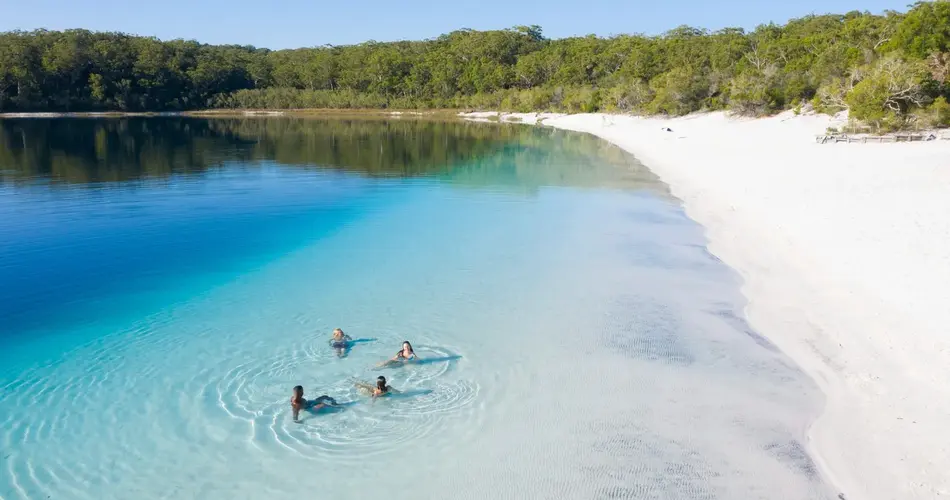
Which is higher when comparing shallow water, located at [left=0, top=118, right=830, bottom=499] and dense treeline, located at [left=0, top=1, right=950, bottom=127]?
dense treeline, located at [left=0, top=1, right=950, bottom=127]

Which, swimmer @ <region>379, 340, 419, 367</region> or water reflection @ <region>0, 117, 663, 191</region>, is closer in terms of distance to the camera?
swimmer @ <region>379, 340, 419, 367</region>

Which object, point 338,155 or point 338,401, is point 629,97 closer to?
point 338,155

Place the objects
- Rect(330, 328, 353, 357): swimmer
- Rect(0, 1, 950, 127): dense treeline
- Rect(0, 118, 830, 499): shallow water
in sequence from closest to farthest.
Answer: Rect(0, 118, 830, 499): shallow water, Rect(330, 328, 353, 357): swimmer, Rect(0, 1, 950, 127): dense treeline

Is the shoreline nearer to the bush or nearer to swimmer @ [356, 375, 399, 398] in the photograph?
the bush

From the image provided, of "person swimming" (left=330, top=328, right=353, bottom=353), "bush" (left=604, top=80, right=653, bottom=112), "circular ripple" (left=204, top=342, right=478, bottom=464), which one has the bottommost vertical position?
"circular ripple" (left=204, top=342, right=478, bottom=464)

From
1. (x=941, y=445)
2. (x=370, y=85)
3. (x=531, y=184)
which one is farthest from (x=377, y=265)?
(x=370, y=85)

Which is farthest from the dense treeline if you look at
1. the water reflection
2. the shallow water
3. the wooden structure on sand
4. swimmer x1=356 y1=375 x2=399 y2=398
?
swimmer x1=356 y1=375 x2=399 y2=398

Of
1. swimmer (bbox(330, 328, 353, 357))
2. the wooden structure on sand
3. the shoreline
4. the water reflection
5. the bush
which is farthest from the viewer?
the shoreline

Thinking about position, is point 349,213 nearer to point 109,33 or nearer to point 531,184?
point 531,184
